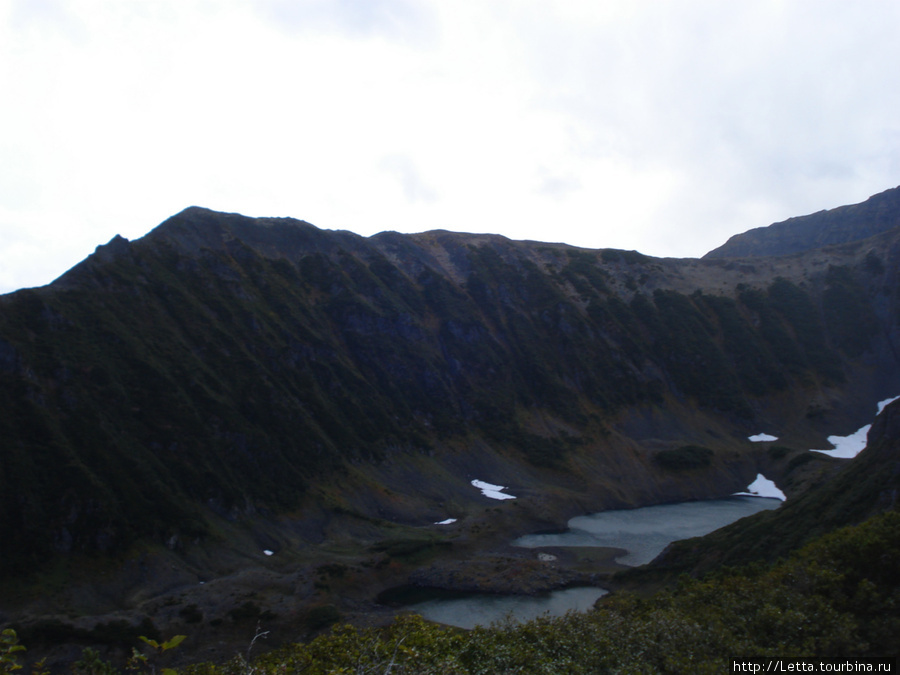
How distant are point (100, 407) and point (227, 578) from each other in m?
25.8

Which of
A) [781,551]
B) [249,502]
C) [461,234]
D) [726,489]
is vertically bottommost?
[726,489]

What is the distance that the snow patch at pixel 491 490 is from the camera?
297 feet

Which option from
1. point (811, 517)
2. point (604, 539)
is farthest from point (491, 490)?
point (811, 517)

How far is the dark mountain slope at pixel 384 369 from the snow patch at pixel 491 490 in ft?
12.4

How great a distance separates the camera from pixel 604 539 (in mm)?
77062

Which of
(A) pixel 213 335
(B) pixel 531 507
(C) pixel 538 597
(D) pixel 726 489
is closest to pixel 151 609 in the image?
(C) pixel 538 597

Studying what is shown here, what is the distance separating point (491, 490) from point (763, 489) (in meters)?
46.3

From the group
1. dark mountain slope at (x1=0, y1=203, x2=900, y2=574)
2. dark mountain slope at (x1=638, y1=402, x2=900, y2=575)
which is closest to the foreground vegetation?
dark mountain slope at (x1=638, y1=402, x2=900, y2=575)

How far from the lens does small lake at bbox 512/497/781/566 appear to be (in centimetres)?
7381

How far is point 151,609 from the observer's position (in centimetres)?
4741

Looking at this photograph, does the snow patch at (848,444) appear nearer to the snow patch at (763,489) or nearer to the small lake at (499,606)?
the snow patch at (763,489)

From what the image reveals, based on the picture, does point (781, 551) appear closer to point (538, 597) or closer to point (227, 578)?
point (538, 597)

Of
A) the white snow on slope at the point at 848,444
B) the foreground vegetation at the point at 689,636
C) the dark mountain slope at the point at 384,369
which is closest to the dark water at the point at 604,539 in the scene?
the dark mountain slope at the point at 384,369

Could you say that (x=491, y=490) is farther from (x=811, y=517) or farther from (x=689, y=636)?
(x=689, y=636)
